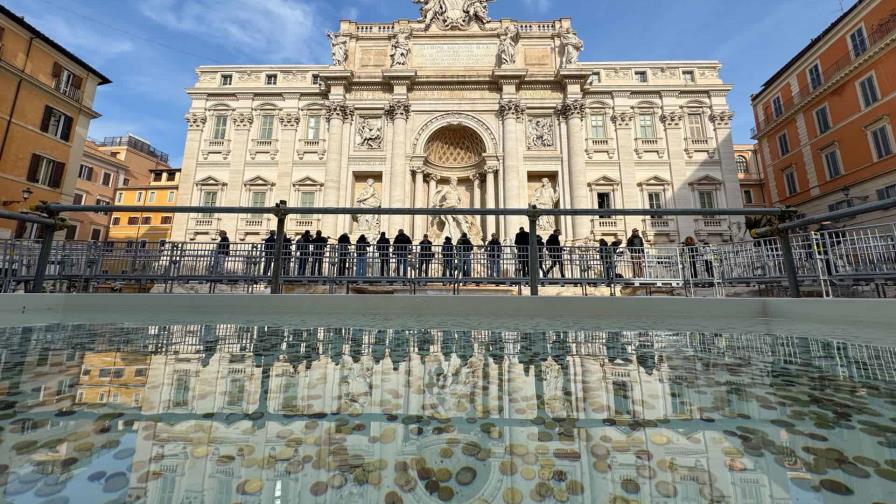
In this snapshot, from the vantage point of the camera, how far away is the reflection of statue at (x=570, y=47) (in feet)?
61.8

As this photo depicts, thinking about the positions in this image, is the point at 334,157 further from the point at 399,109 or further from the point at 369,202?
the point at 399,109

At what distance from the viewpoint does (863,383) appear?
156 centimetres

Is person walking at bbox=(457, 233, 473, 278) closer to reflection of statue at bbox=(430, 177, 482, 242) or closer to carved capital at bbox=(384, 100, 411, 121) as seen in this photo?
reflection of statue at bbox=(430, 177, 482, 242)

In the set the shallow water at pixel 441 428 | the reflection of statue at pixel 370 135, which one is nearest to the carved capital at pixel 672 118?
the reflection of statue at pixel 370 135

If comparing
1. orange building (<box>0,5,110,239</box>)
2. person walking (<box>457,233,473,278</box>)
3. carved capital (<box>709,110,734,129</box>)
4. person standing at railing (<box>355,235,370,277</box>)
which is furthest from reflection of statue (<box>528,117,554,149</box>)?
orange building (<box>0,5,110,239</box>)

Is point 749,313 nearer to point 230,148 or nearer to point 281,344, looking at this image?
point 281,344

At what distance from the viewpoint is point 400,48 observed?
19172mm

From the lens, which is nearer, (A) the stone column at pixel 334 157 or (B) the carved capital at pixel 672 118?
(A) the stone column at pixel 334 157

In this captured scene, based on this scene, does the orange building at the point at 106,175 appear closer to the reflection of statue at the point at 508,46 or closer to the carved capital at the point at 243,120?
the carved capital at the point at 243,120

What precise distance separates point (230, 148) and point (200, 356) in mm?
21728

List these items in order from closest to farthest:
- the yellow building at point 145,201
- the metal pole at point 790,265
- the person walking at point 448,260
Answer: the metal pole at point 790,265
the person walking at point 448,260
the yellow building at point 145,201

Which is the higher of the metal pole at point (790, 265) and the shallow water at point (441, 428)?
the metal pole at point (790, 265)

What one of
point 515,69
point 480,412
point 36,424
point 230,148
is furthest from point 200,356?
point 230,148

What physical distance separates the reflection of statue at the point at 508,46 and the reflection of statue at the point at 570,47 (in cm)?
258
